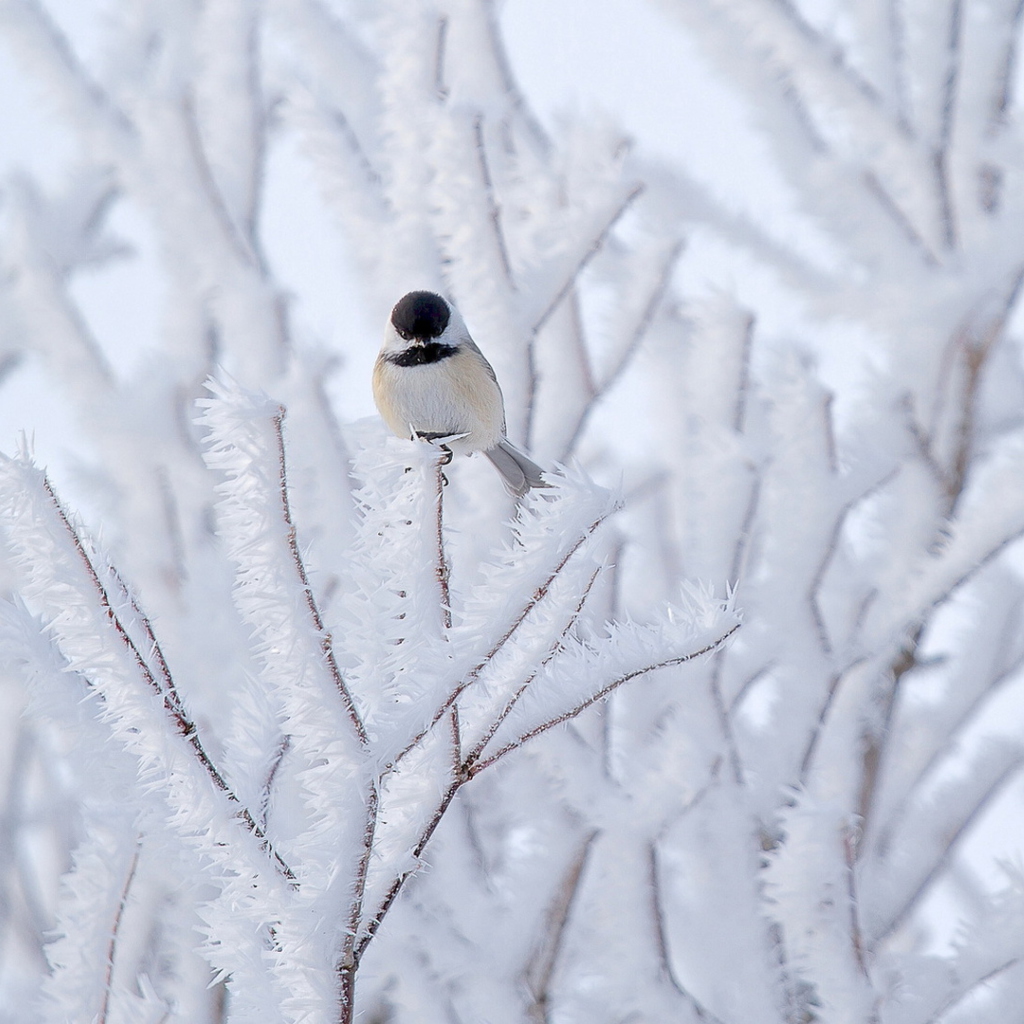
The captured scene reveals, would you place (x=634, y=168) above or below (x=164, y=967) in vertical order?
above

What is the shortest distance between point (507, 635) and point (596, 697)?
0.10 metres

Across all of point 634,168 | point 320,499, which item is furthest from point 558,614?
point 634,168

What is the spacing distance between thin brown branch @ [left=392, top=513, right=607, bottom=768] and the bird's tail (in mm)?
681

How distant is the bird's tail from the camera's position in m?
1.46

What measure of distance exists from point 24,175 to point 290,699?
1.92m

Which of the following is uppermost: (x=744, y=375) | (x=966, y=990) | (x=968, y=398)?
(x=744, y=375)

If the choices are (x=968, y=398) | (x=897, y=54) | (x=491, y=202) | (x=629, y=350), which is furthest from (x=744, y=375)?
(x=897, y=54)

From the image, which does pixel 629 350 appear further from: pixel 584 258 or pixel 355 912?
pixel 355 912

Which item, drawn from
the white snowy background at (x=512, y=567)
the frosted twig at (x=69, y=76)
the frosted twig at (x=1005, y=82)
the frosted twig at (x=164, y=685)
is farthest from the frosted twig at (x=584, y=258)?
the frosted twig at (x=69, y=76)

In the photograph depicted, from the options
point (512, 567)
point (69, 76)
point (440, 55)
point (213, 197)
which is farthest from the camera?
point (69, 76)

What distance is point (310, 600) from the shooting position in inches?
30.1

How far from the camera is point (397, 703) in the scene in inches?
30.9

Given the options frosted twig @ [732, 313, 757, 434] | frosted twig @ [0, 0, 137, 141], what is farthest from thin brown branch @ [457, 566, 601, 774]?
frosted twig @ [0, 0, 137, 141]

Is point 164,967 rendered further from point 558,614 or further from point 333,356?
point 558,614
